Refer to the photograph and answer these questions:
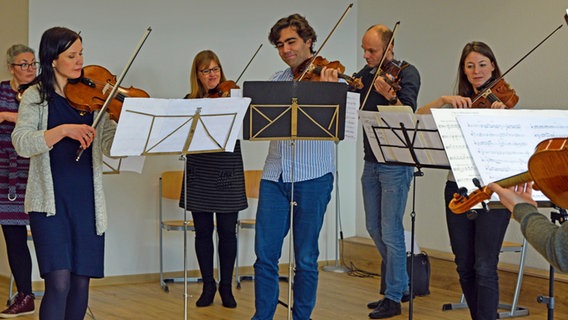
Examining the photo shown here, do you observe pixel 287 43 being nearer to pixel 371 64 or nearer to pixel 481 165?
pixel 371 64

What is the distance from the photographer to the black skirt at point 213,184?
16.4ft

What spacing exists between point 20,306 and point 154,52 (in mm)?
2060

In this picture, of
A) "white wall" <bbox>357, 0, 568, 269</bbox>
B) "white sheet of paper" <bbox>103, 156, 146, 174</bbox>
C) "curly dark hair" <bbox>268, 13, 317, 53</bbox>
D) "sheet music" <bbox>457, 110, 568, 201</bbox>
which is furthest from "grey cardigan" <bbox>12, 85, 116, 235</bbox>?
"white wall" <bbox>357, 0, 568, 269</bbox>

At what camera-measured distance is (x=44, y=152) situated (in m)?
3.14

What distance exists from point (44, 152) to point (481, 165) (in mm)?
1610

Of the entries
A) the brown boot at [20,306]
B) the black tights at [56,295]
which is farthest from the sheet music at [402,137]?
the brown boot at [20,306]

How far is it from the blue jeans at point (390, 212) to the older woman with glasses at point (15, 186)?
1989mm

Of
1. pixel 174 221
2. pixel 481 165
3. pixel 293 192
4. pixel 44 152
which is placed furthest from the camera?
pixel 174 221

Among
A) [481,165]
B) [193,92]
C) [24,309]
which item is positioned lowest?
[24,309]

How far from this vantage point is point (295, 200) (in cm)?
Answer: 388

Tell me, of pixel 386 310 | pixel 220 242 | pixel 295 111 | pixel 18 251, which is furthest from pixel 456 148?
pixel 18 251

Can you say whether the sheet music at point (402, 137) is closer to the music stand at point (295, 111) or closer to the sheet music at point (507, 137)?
the music stand at point (295, 111)

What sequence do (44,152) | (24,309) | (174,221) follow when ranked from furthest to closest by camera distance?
(174,221)
(24,309)
(44,152)

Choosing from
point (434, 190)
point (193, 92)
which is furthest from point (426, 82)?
Answer: point (193, 92)
